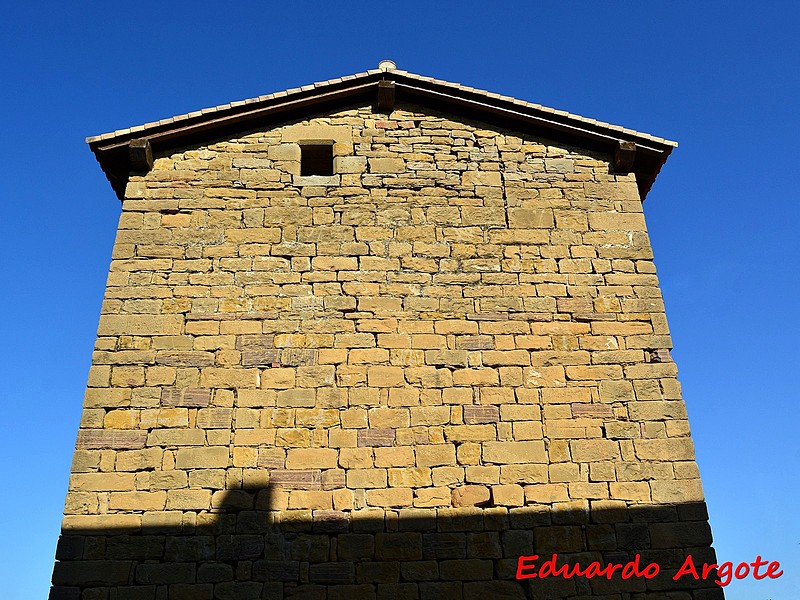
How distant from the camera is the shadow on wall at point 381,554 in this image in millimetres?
5285

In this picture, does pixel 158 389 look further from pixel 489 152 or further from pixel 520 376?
pixel 489 152

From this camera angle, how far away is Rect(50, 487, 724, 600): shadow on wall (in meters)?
5.29

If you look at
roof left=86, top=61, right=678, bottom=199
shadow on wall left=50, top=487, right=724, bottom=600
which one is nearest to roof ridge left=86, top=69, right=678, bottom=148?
roof left=86, top=61, right=678, bottom=199

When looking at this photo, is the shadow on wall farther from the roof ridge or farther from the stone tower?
the roof ridge

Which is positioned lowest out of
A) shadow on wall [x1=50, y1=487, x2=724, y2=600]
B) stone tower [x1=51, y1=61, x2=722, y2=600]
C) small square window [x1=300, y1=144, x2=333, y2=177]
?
shadow on wall [x1=50, y1=487, x2=724, y2=600]

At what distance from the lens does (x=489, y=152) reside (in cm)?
769

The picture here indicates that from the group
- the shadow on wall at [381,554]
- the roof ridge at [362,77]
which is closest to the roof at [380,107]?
the roof ridge at [362,77]

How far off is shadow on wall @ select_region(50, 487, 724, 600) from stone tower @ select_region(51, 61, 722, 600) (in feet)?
0.05

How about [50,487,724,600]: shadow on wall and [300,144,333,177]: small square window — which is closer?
[50,487,724,600]: shadow on wall

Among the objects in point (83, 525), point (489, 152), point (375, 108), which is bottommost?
point (83, 525)

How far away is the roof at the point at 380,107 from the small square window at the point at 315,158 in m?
0.48

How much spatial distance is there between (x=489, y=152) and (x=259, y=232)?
9.06ft

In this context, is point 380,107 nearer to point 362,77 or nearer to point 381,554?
point 362,77

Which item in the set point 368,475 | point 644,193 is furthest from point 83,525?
point 644,193
